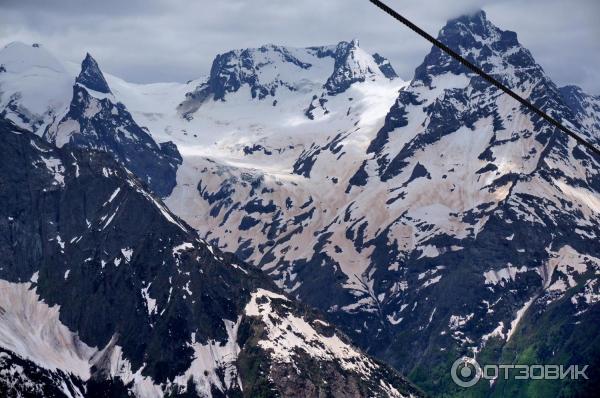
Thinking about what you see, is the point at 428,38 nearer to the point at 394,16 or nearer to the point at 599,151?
the point at 394,16

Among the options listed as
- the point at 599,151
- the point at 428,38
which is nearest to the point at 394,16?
the point at 428,38

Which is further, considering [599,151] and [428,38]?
[599,151]

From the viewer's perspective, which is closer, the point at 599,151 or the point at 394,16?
the point at 394,16

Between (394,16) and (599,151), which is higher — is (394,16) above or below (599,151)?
below

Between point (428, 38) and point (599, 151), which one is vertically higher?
point (599, 151)
